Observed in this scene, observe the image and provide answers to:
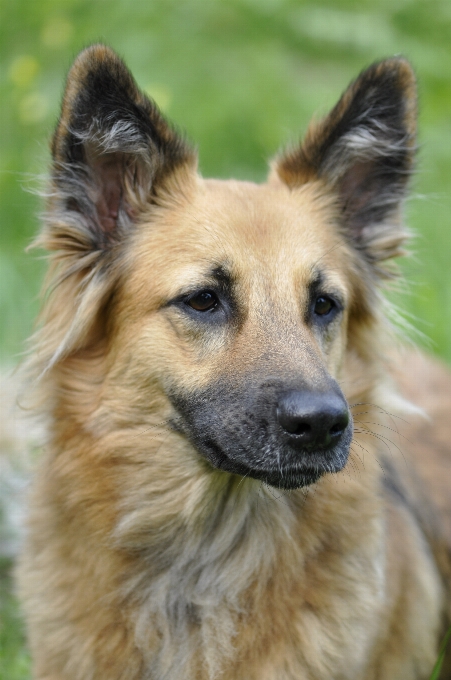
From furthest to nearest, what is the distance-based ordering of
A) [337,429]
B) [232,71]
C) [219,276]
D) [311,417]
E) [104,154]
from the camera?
[232,71] → [104,154] → [219,276] → [337,429] → [311,417]

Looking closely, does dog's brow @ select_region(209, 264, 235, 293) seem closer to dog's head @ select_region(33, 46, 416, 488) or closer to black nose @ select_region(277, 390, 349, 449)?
dog's head @ select_region(33, 46, 416, 488)

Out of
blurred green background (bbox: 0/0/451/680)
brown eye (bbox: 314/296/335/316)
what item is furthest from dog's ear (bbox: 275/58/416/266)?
blurred green background (bbox: 0/0/451/680)

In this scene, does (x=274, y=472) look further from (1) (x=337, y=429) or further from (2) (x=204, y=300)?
(2) (x=204, y=300)

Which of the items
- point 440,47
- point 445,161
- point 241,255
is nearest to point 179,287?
point 241,255

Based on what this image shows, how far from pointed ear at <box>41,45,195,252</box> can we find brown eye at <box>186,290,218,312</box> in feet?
1.80

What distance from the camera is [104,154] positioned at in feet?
12.4

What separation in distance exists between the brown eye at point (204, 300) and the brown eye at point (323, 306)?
49 centimetres

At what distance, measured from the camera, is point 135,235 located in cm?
385

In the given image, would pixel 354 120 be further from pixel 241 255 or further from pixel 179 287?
pixel 179 287

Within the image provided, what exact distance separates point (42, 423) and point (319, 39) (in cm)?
981

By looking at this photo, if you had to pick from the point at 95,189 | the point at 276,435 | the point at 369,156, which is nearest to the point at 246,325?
the point at 276,435

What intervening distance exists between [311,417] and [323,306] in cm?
84

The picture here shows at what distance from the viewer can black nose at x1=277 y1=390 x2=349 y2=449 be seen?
10.1ft

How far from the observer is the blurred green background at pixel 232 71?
9.16 metres
